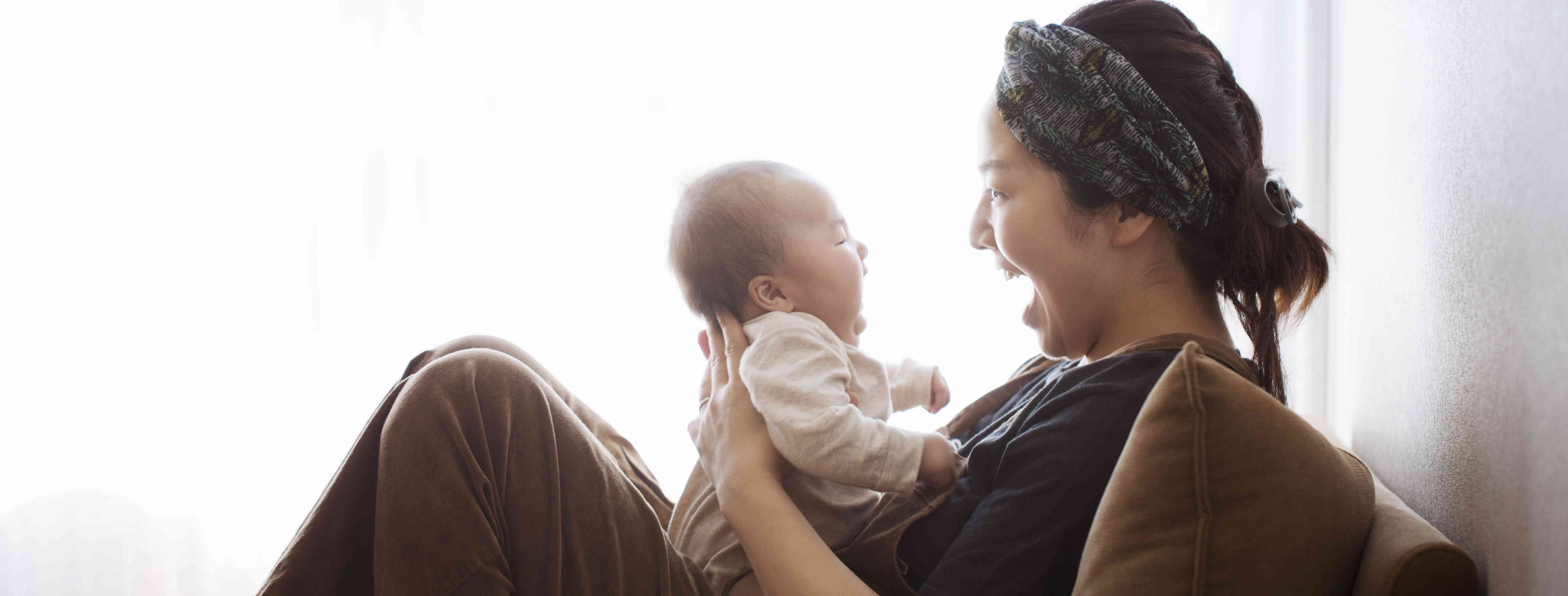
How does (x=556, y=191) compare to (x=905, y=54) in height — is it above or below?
below

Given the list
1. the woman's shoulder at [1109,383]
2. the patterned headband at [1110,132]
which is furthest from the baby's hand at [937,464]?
the patterned headband at [1110,132]

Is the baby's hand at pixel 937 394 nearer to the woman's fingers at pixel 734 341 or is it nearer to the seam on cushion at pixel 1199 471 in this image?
the woman's fingers at pixel 734 341

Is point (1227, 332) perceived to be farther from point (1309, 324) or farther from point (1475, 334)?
point (1309, 324)

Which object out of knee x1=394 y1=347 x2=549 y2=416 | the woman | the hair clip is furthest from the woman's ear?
knee x1=394 y1=347 x2=549 y2=416

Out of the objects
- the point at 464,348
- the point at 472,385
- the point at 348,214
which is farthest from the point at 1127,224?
the point at 348,214

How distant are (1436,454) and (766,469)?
2.44 feet

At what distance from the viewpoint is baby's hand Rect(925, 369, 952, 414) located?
1.28 m

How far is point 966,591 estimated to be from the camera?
777mm

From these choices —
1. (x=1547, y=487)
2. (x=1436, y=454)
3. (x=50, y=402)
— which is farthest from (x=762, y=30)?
(x=50, y=402)

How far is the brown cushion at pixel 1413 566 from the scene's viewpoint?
24.9 inches

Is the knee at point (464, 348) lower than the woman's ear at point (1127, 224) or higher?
lower

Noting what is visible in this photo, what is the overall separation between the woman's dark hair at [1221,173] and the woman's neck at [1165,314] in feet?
0.08

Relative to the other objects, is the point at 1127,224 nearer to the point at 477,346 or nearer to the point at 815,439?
the point at 815,439

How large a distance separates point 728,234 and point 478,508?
0.48 meters
